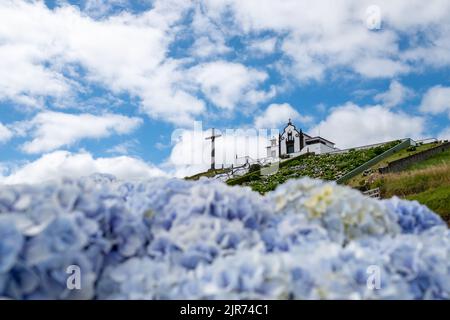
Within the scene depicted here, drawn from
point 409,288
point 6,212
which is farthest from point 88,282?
point 409,288

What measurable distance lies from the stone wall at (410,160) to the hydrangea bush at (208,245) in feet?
93.2

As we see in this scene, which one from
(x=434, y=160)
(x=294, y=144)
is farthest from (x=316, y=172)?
(x=294, y=144)

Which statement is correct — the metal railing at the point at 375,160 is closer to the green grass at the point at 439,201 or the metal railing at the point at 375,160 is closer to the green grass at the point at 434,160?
the green grass at the point at 434,160

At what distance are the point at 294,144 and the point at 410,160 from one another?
35.1 meters

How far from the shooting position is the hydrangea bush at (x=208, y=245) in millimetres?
2408

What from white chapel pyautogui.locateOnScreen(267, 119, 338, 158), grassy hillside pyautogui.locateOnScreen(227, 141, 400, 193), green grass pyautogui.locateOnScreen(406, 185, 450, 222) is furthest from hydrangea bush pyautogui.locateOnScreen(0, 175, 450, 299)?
white chapel pyautogui.locateOnScreen(267, 119, 338, 158)

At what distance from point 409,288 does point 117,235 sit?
145 cm

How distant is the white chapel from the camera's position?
62500 mm

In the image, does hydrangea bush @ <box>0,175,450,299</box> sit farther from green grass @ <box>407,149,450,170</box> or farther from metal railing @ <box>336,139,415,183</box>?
green grass @ <box>407,149,450,170</box>

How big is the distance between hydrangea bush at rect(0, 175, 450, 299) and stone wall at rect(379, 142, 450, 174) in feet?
93.2

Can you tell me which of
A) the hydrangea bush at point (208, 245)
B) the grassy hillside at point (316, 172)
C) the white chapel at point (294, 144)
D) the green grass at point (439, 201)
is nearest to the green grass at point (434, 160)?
the grassy hillside at point (316, 172)

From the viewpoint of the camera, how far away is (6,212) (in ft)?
8.47

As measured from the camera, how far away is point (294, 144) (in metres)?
69.4

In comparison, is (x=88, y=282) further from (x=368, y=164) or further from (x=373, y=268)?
(x=368, y=164)
